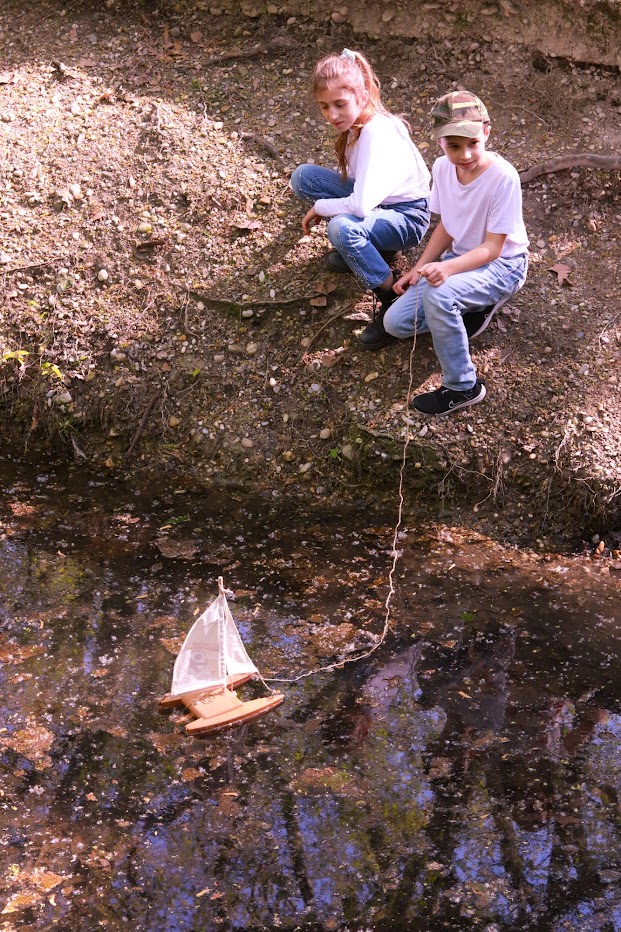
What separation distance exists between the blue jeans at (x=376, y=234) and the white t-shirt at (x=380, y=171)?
54 mm

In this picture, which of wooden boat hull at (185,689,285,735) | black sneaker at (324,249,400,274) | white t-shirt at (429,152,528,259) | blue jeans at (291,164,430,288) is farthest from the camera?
black sneaker at (324,249,400,274)

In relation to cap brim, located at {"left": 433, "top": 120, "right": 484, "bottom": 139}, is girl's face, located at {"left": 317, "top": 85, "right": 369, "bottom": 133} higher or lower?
higher

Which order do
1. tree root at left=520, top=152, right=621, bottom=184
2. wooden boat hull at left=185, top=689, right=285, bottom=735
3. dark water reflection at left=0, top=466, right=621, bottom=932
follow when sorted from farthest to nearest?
tree root at left=520, top=152, right=621, bottom=184, wooden boat hull at left=185, top=689, right=285, bottom=735, dark water reflection at left=0, top=466, right=621, bottom=932

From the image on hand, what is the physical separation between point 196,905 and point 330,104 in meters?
3.34

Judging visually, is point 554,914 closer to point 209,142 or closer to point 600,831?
point 600,831

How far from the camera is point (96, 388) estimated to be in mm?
4848

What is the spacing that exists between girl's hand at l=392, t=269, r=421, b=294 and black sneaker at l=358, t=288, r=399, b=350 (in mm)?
149

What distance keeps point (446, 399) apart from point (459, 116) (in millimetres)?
1289

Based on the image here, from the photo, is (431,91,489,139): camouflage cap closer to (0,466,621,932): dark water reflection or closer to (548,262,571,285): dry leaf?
(548,262,571,285): dry leaf

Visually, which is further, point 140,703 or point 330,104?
point 330,104

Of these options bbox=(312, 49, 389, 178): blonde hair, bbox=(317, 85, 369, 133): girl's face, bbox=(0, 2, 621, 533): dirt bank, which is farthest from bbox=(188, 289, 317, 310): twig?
bbox=(317, 85, 369, 133): girl's face

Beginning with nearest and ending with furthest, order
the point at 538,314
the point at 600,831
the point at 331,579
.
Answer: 1. the point at 600,831
2. the point at 331,579
3. the point at 538,314

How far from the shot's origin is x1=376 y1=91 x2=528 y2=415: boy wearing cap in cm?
384

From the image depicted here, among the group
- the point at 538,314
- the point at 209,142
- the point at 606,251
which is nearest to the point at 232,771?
A: the point at 538,314
